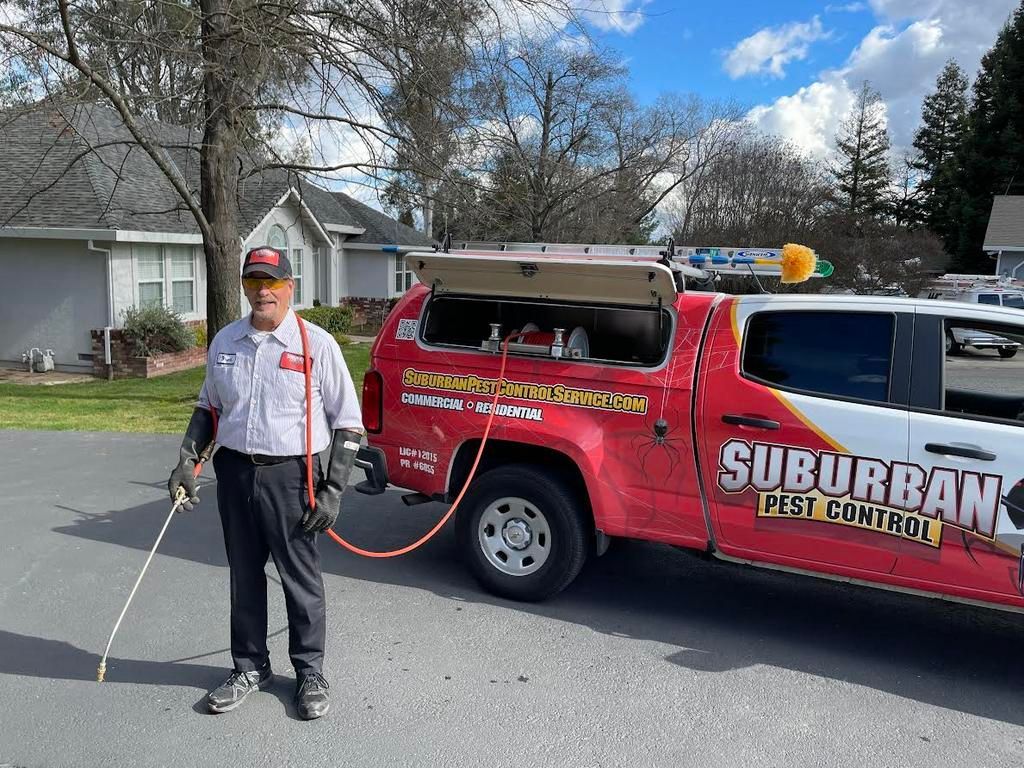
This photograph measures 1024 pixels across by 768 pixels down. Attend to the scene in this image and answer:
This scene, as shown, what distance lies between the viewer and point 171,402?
12.8 meters

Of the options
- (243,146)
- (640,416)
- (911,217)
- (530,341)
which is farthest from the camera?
(911,217)

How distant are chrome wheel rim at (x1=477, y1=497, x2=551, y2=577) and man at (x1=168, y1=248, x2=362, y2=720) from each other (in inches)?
54.3

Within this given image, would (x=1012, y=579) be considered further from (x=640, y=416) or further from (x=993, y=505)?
(x=640, y=416)

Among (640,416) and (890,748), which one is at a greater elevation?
(640,416)

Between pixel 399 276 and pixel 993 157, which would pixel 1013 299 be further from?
pixel 993 157

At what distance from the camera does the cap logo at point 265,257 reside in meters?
3.50

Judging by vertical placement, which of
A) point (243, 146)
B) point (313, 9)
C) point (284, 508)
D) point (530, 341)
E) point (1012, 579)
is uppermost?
point (313, 9)

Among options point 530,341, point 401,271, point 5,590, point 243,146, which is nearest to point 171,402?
point 243,146

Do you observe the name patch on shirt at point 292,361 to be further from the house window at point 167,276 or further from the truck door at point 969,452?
the house window at point 167,276

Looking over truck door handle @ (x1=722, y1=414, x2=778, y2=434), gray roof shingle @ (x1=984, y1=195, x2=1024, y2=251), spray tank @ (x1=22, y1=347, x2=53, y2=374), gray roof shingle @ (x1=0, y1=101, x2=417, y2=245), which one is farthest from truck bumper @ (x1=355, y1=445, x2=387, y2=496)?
gray roof shingle @ (x1=984, y1=195, x2=1024, y2=251)

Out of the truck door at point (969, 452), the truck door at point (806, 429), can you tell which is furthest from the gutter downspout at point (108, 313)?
the truck door at point (969, 452)

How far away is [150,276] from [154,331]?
1606 mm

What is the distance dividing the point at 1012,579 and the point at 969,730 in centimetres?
70

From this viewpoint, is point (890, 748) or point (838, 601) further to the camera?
point (838, 601)
